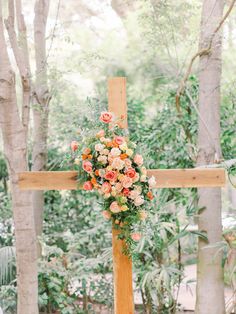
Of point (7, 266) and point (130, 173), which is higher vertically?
A: point (130, 173)

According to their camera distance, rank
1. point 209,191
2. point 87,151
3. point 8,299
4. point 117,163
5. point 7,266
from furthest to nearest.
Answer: point 7,266, point 8,299, point 209,191, point 87,151, point 117,163

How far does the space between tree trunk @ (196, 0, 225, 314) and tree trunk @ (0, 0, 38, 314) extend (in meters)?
1.43

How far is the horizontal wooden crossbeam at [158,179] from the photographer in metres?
3.00

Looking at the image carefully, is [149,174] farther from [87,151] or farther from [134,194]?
[87,151]

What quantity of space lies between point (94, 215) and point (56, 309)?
45.1 inches

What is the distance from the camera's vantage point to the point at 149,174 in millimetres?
3016

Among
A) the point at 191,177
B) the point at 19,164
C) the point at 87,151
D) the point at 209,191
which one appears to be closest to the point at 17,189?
the point at 19,164

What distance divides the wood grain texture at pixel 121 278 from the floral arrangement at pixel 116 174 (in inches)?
2.5

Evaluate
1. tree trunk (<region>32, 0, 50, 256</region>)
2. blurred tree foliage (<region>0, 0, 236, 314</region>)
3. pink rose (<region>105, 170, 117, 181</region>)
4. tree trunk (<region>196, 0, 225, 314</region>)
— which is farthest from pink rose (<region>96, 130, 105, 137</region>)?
tree trunk (<region>32, 0, 50, 256</region>)

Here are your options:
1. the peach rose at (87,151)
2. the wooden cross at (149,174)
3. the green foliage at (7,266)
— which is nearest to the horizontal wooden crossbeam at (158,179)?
the wooden cross at (149,174)

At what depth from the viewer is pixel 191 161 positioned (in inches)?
195

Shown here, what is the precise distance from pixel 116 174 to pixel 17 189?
3.00 feet

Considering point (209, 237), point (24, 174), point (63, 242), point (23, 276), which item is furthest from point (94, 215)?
point (24, 174)

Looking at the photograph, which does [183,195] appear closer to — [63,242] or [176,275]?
[176,275]
